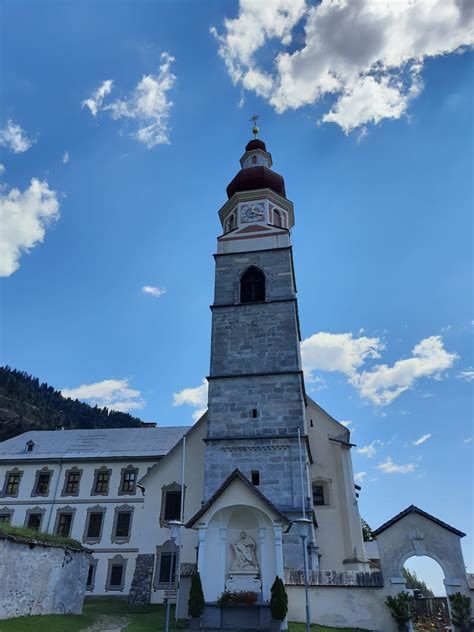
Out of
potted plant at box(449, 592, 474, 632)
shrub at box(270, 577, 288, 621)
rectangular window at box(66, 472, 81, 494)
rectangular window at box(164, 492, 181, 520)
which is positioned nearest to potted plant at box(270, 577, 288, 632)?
shrub at box(270, 577, 288, 621)

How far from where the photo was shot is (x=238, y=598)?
44.4 ft

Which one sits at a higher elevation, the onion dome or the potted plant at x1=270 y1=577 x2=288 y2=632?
the onion dome

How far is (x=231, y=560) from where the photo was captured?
570 inches

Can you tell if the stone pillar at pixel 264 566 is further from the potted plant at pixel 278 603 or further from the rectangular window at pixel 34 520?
the rectangular window at pixel 34 520

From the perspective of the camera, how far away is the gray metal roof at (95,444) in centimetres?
3275

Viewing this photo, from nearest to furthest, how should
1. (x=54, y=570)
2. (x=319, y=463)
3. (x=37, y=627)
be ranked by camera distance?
(x=37, y=627) → (x=54, y=570) → (x=319, y=463)

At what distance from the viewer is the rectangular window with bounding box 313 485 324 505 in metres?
22.3

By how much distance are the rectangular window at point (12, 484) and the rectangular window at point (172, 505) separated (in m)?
15.4

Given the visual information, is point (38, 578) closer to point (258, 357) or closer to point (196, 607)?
point (196, 607)

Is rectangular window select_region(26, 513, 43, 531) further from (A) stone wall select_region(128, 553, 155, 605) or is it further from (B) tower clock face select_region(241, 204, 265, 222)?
(B) tower clock face select_region(241, 204, 265, 222)

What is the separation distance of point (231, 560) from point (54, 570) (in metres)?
6.37

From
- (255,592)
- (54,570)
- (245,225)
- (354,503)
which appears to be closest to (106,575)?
(54,570)

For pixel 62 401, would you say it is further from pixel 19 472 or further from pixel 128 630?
pixel 128 630

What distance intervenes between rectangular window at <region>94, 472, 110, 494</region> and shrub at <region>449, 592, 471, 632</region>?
24.2 metres
